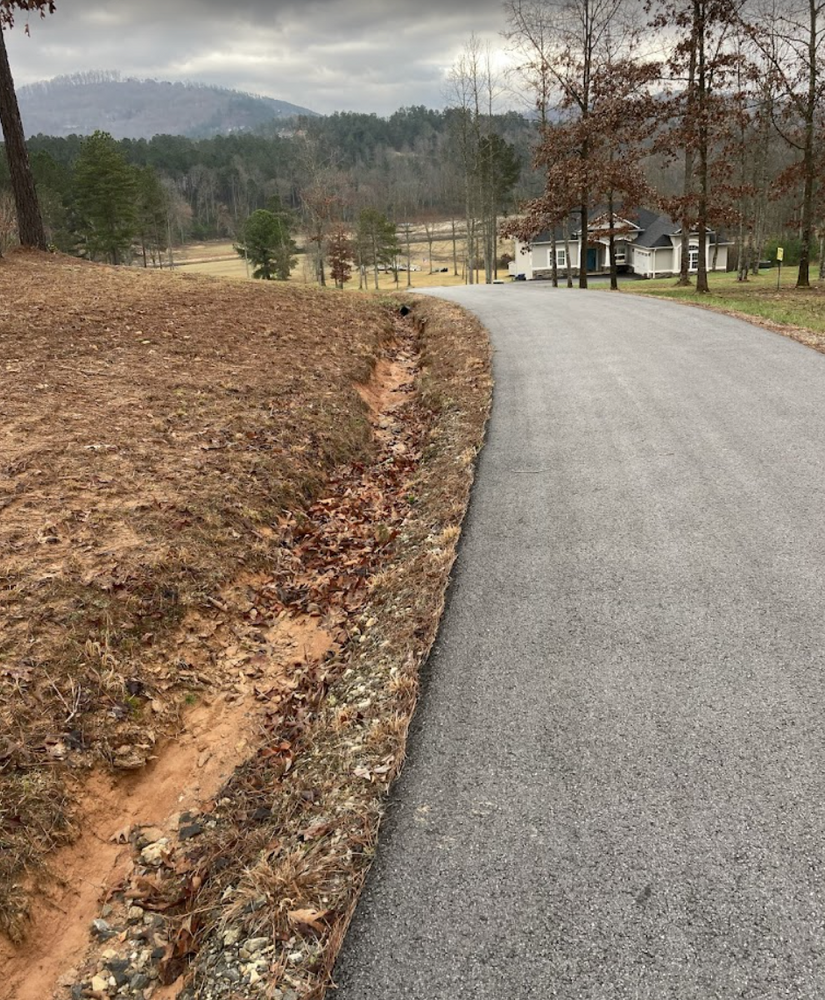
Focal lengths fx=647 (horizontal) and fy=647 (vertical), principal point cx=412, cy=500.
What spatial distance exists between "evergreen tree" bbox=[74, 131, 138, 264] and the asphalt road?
38982 millimetres

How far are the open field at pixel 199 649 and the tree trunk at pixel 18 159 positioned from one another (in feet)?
27.2

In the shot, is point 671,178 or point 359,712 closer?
point 359,712

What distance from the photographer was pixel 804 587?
13.2ft

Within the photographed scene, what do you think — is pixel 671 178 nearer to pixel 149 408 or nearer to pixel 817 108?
pixel 817 108

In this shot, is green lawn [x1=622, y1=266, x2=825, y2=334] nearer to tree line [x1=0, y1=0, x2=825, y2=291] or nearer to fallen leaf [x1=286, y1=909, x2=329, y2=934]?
tree line [x1=0, y1=0, x2=825, y2=291]

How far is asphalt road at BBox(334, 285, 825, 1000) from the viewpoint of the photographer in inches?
85.7

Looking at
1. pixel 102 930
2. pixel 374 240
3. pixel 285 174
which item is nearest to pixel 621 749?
pixel 102 930

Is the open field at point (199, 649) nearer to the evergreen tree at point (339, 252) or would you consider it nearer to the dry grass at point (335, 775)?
the dry grass at point (335, 775)

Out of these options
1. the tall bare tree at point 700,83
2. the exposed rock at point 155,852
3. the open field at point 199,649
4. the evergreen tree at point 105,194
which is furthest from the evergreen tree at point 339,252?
the exposed rock at point 155,852

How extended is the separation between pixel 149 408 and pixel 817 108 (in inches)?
910

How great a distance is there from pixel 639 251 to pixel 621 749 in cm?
5109

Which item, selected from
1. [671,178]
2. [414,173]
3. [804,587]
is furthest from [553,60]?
[414,173]

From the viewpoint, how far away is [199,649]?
14.1ft

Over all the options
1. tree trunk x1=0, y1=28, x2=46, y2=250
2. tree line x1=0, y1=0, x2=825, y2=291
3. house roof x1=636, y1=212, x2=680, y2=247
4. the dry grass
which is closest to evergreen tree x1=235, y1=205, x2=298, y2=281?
tree line x1=0, y1=0, x2=825, y2=291
